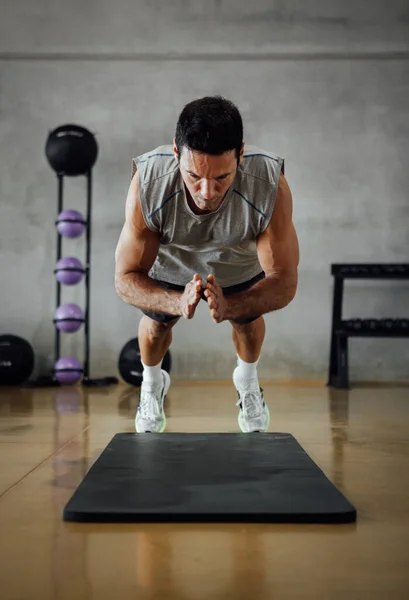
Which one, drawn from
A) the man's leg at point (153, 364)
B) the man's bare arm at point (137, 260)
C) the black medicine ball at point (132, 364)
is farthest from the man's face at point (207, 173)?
the black medicine ball at point (132, 364)

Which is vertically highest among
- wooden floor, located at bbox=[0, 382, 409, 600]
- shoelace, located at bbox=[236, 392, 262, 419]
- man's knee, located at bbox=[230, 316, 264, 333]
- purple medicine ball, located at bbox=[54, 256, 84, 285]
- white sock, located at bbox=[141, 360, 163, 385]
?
purple medicine ball, located at bbox=[54, 256, 84, 285]

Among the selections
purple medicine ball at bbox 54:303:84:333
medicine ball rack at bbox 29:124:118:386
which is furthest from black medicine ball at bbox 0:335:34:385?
purple medicine ball at bbox 54:303:84:333

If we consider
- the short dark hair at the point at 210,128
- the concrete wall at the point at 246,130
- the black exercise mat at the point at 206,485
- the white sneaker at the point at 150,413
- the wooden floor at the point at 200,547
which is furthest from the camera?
the concrete wall at the point at 246,130

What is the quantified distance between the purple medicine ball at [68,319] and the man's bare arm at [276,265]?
272cm

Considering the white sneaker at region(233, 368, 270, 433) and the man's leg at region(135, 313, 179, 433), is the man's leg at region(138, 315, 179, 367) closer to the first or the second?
the man's leg at region(135, 313, 179, 433)

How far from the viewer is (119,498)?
5.12 feet

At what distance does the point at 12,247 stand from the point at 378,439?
379 centimetres

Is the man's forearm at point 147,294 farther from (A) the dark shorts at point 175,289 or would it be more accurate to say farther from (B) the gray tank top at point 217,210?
(A) the dark shorts at point 175,289

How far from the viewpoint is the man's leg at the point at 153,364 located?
8.84 ft

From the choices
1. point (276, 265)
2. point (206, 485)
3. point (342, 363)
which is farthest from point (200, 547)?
point (342, 363)

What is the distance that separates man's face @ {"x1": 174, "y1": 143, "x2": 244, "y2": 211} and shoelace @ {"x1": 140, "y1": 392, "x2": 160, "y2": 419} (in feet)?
3.22

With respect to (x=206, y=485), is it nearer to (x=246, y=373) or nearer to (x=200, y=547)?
(x=200, y=547)

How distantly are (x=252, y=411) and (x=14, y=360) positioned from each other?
2.65 meters

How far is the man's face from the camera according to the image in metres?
1.99
